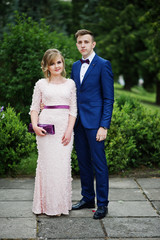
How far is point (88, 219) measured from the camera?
4090 mm

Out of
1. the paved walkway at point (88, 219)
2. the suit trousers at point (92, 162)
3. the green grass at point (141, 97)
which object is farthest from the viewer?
the green grass at point (141, 97)

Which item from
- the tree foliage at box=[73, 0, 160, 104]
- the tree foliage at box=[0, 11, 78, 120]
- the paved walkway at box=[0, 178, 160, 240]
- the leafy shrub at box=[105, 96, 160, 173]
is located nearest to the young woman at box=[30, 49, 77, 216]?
the paved walkway at box=[0, 178, 160, 240]

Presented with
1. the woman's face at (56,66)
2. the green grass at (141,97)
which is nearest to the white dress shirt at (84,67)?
the woman's face at (56,66)

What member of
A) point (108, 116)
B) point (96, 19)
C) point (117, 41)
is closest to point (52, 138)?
point (108, 116)

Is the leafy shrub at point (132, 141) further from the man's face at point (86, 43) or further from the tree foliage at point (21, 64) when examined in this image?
the man's face at point (86, 43)

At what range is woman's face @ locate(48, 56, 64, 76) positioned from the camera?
403cm

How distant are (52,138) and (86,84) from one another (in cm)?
77

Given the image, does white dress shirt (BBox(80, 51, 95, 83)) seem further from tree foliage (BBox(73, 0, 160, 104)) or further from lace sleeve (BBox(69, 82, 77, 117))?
tree foliage (BBox(73, 0, 160, 104))

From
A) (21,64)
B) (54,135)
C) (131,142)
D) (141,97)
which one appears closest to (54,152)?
(54,135)

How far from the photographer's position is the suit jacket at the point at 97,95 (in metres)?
4.00

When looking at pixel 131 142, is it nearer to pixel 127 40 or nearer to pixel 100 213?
pixel 100 213

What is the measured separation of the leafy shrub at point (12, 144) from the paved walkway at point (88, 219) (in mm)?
602

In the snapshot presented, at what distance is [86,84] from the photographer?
407cm

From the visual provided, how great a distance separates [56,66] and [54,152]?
1039 millimetres
